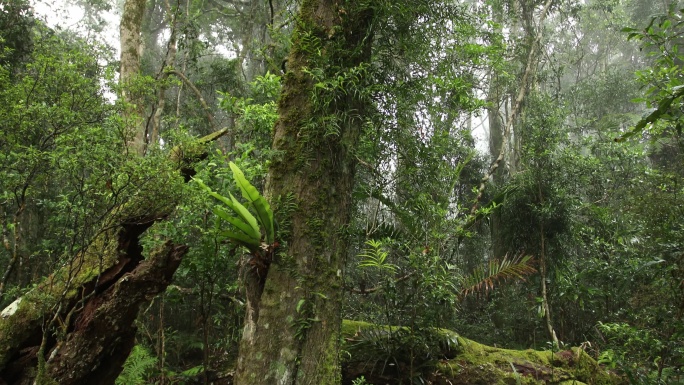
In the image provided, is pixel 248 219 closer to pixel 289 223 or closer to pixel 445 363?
pixel 289 223

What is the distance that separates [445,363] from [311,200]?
258 centimetres

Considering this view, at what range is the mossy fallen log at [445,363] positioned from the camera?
14.4 feet

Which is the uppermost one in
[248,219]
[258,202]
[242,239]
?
[258,202]

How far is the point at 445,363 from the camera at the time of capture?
449 centimetres

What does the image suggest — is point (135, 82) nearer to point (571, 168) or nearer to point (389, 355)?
point (389, 355)

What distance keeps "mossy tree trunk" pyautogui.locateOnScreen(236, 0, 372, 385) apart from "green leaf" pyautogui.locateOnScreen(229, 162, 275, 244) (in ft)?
0.39

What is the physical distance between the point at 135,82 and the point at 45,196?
3.35 m

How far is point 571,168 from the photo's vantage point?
785 cm

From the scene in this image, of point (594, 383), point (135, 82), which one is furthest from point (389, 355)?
point (135, 82)

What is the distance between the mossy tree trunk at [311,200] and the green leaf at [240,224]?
0.70 feet

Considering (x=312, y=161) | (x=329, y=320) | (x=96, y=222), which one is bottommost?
(x=329, y=320)

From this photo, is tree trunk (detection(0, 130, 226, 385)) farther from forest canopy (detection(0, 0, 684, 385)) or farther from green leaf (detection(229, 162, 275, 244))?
green leaf (detection(229, 162, 275, 244))

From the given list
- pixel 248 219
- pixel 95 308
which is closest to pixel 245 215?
pixel 248 219

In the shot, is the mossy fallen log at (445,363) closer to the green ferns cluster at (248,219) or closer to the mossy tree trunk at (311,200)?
the mossy tree trunk at (311,200)
